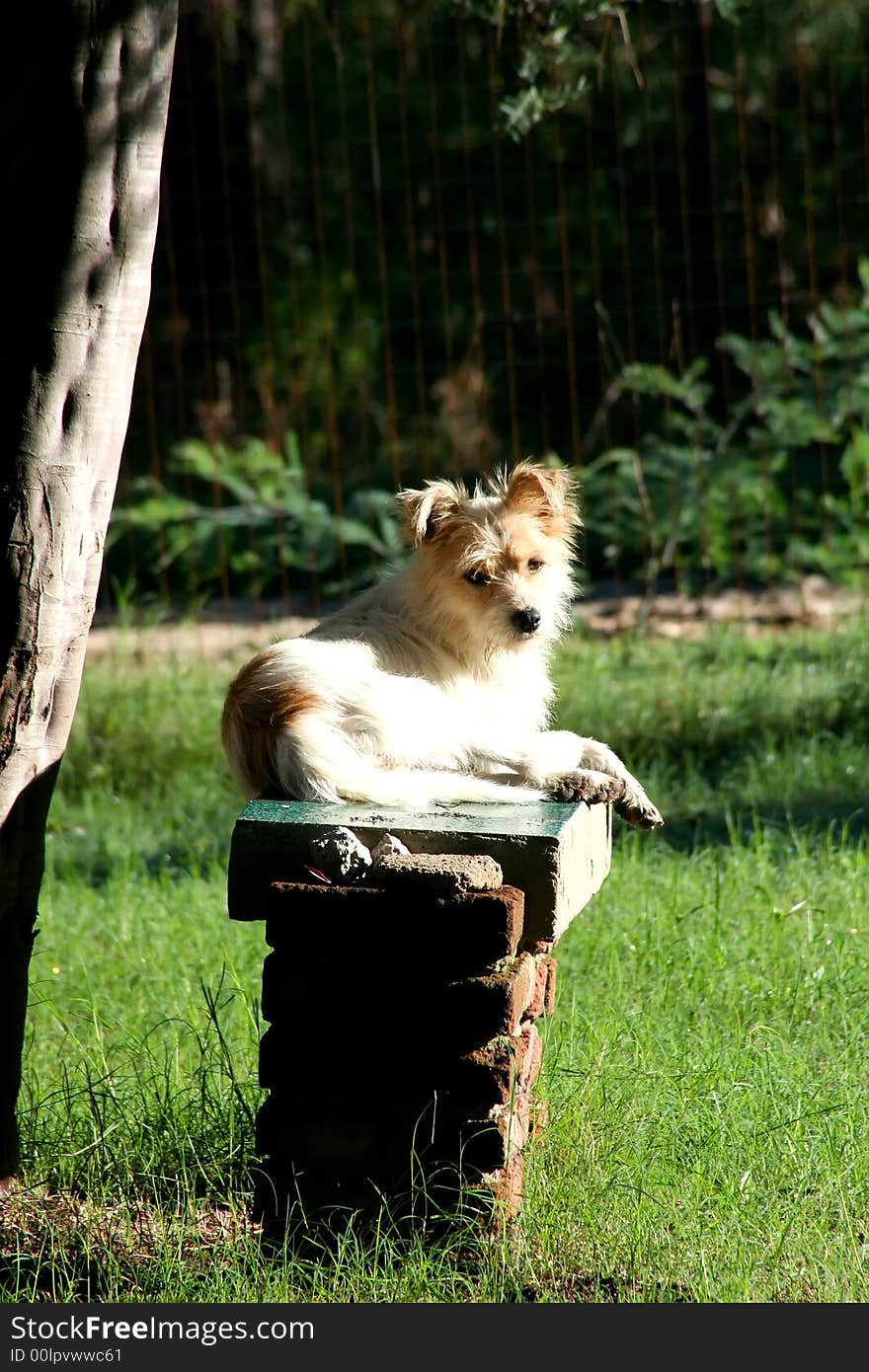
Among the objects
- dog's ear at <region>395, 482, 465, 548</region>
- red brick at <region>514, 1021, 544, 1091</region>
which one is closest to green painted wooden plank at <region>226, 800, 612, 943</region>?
red brick at <region>514, 1021, 544, 1091</region>

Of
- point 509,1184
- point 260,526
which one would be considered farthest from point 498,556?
point 260,526

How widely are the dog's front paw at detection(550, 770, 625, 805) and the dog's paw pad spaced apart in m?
0.08

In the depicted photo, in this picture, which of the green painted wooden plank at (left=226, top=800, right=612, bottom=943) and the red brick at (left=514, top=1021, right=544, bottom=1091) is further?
the red brick at (left=514, top=1021, right=544, bottom=1091)

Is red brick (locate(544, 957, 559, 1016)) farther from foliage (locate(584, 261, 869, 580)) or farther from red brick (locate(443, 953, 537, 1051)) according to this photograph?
foliage (locate(584, 261, 869, 580))

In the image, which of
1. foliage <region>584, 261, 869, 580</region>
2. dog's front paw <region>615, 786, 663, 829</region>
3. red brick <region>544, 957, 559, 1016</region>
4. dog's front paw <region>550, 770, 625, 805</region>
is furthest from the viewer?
foliage <region>584, 261, 869, 580</region>

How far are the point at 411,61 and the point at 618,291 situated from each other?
294cm

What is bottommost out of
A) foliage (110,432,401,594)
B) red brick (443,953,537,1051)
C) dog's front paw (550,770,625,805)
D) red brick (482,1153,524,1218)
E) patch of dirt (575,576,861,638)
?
red brick (482,1153,524,1218)

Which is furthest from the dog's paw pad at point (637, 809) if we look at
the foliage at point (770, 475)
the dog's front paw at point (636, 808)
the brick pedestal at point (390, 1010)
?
the foliage at point (770, 475)

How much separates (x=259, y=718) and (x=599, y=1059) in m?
1.32

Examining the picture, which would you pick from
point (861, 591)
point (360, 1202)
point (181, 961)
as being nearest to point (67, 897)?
point (181, 961)

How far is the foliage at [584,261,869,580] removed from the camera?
1001 cm

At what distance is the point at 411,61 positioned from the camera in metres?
13.5

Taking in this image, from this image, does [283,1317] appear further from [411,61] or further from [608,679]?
[411,61]

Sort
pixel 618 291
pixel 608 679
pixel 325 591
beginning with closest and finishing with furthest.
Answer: pixel 608 679 → pixel 325 591 → pixel 618 291
